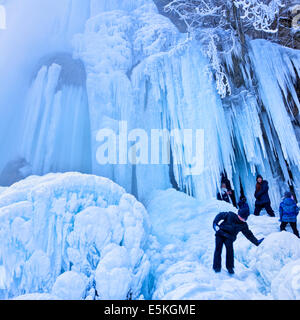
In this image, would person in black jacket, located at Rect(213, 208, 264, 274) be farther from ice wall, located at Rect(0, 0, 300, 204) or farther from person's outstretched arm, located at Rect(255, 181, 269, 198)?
ice wall, located at Rect(0, 0, 300, 204)

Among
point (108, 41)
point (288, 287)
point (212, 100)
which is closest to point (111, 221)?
point (288, 287)

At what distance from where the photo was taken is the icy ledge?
6.70 ft

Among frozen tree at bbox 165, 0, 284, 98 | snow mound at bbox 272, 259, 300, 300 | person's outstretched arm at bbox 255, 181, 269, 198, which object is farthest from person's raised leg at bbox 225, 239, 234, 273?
frozen tree at bbox 165, 0, 284, 98

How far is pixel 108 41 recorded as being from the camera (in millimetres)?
5172

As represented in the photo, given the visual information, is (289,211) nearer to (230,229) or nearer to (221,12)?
(230,229)

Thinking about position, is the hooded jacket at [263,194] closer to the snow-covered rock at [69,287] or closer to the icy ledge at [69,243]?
the icy ledge at [69,243]

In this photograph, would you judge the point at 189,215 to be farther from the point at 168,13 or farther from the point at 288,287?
the point at 168,13

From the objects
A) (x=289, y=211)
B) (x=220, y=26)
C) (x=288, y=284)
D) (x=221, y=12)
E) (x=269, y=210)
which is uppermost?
(x=221, y=12)

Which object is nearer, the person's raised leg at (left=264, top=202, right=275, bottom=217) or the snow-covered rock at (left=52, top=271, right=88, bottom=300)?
the snow-covered rock at (left=52, top=271, right=88, bottom=300)

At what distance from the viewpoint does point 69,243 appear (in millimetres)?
2295

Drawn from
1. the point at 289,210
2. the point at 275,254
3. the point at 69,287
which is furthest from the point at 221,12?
the point at 69,287

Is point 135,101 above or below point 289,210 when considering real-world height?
above

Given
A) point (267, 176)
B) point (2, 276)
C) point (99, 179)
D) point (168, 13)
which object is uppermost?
point (168, 13)
